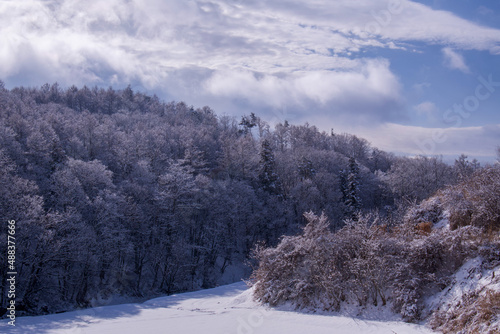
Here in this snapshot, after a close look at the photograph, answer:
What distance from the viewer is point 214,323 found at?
38.1 feet

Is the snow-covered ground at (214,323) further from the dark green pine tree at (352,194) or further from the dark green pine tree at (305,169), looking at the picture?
the dark green pine tree at (305,169)

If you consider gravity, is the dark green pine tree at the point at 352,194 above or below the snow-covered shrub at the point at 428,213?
above

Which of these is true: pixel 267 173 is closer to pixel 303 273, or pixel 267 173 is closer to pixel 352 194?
pixel 352 194

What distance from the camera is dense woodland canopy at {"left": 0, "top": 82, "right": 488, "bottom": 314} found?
70.4 feet

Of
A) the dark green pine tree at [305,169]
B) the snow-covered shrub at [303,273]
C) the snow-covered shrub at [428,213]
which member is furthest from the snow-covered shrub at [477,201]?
the dark green pine tree at [305,169]

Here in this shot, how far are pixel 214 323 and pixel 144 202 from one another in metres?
23.1

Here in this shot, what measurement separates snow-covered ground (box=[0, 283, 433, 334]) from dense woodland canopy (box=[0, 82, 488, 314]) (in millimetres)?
4183

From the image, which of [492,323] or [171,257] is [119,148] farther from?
[492,323]

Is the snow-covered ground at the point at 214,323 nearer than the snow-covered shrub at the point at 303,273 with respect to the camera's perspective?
Yes

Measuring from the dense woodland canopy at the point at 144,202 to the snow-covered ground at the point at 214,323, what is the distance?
4.18 meters

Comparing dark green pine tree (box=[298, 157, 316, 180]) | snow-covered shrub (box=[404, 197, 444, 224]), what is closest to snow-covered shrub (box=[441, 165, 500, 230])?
snow-covered shrub (box=[404, 197, 444, 224])

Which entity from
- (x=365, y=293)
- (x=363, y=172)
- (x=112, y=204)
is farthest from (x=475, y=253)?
(x=363, y=172)

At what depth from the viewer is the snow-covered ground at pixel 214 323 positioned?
33.8ft

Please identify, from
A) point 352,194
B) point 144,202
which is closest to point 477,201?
point 144,202
